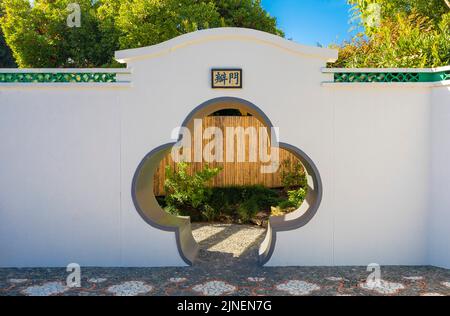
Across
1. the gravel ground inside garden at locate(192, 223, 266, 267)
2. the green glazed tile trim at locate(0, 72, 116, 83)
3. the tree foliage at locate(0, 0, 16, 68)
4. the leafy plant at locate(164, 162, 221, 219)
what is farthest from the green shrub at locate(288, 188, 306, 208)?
the tree foliage at locate(0, 0, 16, 68)

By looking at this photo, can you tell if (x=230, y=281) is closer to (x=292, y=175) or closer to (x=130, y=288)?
(x=130, y=288)

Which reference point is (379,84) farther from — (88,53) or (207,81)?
(88,53)

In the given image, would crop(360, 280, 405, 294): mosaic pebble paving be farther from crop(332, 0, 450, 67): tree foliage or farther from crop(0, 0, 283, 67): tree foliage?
crop(0, 0, 283, 67): tree foliage

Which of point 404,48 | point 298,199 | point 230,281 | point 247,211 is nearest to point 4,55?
point 247,211

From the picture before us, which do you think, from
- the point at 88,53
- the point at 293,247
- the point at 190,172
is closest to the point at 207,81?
the point at 293,247

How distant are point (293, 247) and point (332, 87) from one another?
2.32m

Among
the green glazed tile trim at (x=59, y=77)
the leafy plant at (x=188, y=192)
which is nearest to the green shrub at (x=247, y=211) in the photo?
the leafy plant at (x=188, y=192)

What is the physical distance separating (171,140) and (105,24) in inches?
311

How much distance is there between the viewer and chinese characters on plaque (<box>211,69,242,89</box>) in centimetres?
→ 522

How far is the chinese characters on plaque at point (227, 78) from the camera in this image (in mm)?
5223

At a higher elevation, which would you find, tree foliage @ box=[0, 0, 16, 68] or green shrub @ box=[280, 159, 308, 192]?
tree foliage @ box=[0, 0, 16, 68]

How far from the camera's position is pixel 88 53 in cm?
1188

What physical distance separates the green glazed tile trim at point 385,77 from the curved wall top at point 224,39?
1.07 feet

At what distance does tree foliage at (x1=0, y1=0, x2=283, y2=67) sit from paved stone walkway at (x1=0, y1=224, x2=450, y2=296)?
6.98 meters
